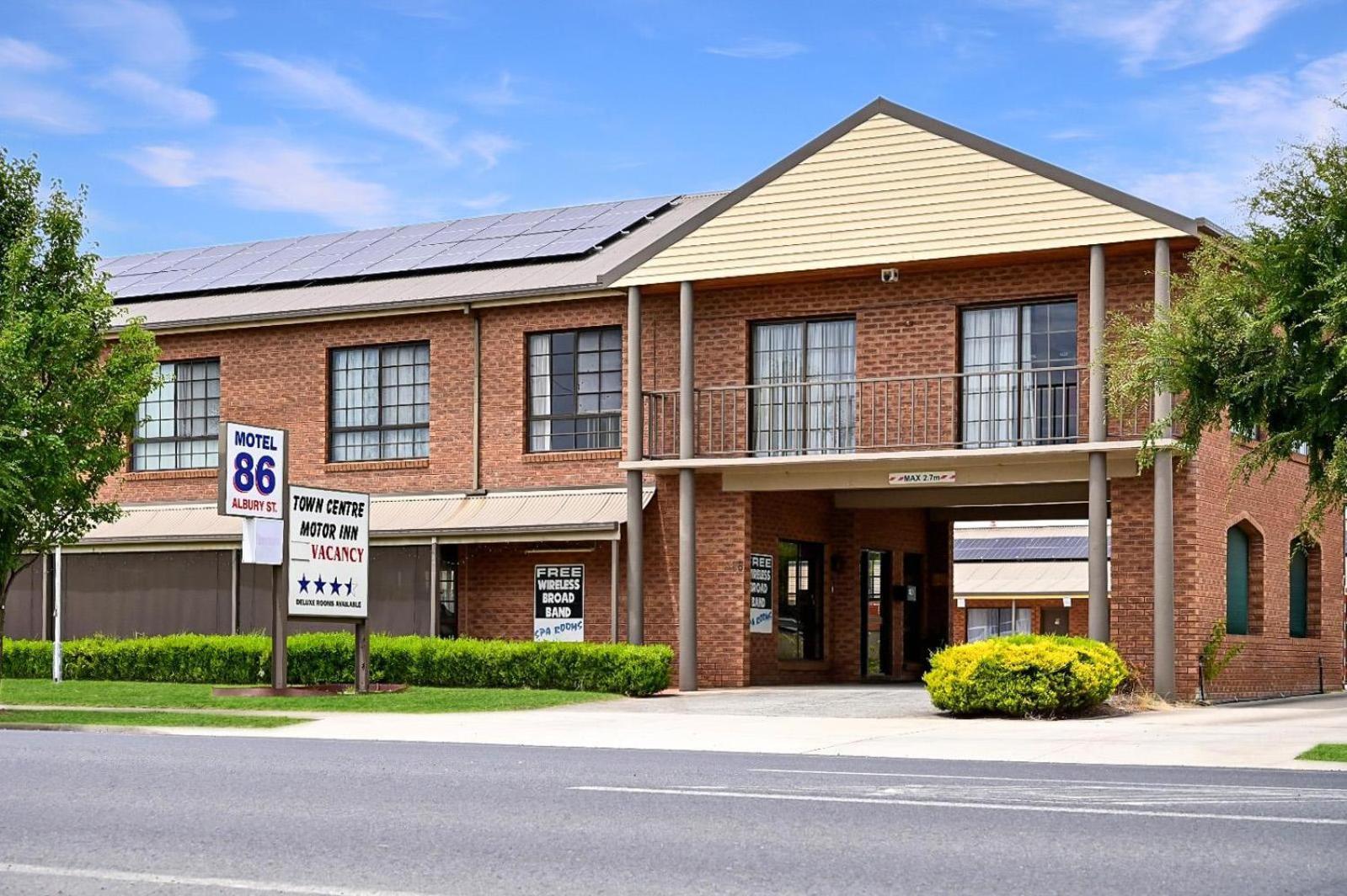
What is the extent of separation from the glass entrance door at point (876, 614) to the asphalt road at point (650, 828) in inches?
656

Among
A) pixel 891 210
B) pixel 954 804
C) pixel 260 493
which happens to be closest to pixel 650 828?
pixel 954 804

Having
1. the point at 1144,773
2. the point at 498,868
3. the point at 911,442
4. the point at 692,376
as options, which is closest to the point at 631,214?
the point at 692,376

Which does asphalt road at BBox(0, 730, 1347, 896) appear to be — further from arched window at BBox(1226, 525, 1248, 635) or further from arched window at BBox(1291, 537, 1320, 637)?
arched window at BBox(1291, 537, 1320, 637)

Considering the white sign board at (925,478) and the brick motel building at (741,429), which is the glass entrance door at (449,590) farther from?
the white sign board at (925,478)

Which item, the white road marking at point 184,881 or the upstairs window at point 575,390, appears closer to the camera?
the white road marking at point 184,881

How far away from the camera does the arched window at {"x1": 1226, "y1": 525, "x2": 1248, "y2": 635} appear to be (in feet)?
85.0

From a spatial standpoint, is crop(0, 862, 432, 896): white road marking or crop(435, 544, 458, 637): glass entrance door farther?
crop(435, 544, 458, 637): glass entrance door

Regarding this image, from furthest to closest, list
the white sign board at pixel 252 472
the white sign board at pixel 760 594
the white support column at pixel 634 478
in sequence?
the white sign board at pixel 760 594 < the white support column at pixel 634 478 < the white sign board at pixel 252 472

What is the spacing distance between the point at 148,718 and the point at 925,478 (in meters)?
10.7

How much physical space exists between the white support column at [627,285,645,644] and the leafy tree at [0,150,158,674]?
677 centimetres

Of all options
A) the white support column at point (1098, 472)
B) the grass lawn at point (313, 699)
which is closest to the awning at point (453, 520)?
the grass lawn at point (313, 699)

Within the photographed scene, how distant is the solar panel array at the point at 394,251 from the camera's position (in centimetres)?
3014

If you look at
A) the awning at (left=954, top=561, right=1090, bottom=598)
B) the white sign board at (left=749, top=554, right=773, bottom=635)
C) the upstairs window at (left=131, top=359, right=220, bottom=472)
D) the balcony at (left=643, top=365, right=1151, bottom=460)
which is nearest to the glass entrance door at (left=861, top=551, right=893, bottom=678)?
the white sign board at (left=749, top=554, right=773, bottom=635)

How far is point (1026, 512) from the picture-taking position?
3056 centimetres
